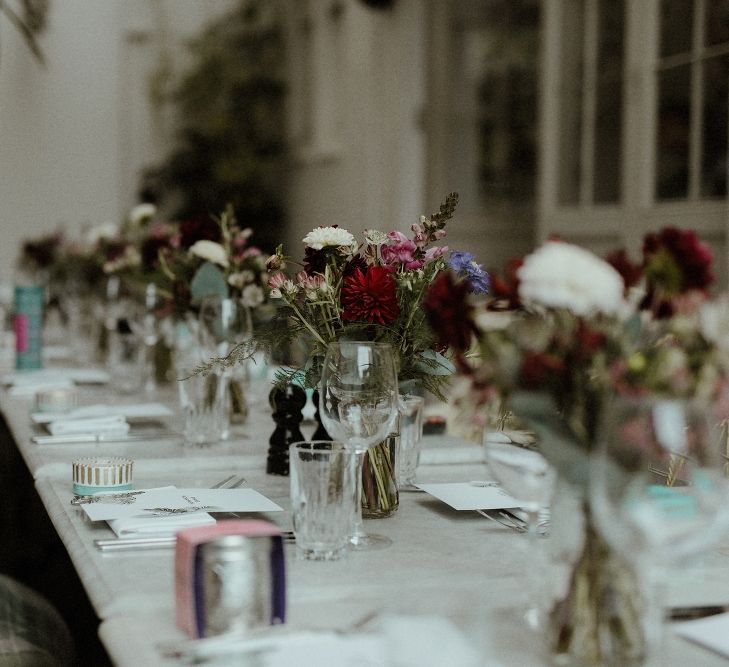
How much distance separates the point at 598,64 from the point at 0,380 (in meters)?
2.73

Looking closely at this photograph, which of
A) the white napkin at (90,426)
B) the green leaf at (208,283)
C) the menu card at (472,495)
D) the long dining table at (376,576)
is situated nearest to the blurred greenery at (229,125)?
the green leaf at (208,283)

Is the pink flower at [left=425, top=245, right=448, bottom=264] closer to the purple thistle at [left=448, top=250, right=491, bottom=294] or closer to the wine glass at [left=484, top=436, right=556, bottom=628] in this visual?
the purple thistle at [left=448, top=250, right=491, bottom=294]

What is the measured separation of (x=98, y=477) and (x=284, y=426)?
1.15 feet

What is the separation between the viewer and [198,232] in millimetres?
2418

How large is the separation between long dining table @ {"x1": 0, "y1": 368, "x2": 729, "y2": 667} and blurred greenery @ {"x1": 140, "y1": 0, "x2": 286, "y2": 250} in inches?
212

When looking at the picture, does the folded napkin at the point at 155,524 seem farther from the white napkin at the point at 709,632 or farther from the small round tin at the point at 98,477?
the white napkin at the point at 709,632

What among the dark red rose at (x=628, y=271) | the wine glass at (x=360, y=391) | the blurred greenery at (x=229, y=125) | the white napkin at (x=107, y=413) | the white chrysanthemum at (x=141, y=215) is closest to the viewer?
the dark red rose at (x=628, y=271)

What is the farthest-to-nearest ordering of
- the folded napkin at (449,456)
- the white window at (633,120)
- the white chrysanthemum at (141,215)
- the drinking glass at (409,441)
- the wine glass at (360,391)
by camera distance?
the white window at (633,120) → the white chrysanthemum at (141,215) → the folded napkin at (449,456) → the drinking glass at (409,441) → the wine glass at (360,391)

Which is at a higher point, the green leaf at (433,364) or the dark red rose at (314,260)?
the dark red rose at (314,260)

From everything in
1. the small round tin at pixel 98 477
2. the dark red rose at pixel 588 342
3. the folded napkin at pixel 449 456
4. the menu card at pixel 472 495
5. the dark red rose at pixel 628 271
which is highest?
the dark red rose at pixel 628 271

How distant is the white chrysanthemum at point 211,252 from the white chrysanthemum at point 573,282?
57.4 inches

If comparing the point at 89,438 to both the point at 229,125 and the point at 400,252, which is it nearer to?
the point at 400,252

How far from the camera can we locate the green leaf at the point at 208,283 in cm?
228

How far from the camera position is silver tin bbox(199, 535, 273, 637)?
0.95 meters
